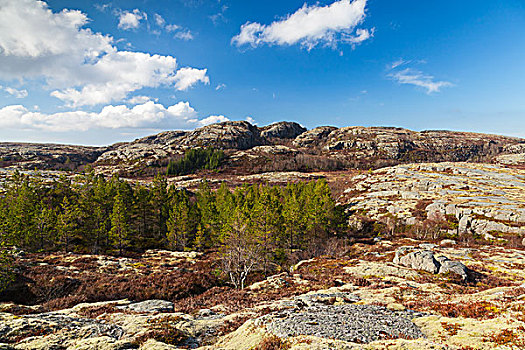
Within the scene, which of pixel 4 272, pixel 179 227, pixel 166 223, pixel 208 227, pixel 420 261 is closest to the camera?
pixel 4 272

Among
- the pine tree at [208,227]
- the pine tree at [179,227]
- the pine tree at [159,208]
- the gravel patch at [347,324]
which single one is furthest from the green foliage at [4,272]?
the pine tree at [159,208]

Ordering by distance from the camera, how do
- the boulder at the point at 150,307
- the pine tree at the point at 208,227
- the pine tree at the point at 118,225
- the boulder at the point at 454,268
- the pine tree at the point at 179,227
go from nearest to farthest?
the boulder at the point at 150,307 → the boulder at the point at 454,268 → the pine tree at the point at 118,225 → the pine tree at the point at 208,227 → the pine tree at the point at 179,227

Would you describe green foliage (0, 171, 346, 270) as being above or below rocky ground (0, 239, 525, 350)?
below

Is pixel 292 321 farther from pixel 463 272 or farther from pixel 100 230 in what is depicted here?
pixel 100 230

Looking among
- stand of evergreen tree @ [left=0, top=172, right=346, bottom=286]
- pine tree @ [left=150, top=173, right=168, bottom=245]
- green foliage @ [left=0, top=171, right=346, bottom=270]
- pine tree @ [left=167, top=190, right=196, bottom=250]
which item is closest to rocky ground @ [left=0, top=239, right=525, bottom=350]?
green foliage @ [left=0, top=171, right=346, bottom=270]

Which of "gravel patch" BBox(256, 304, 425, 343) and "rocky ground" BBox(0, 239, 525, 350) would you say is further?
"gravel patch" BBox(256, 304, 425, 343)

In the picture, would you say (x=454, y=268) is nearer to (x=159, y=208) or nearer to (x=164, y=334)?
(x=164, y=334)

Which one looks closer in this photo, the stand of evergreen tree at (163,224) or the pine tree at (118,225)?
the stand of evergreen tree at (163,224)

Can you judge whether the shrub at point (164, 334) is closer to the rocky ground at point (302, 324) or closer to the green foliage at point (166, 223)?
the rocky ground at point (302, 324)

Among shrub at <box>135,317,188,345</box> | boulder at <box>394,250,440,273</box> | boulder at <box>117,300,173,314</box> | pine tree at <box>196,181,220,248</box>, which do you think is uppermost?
shrub at <box>135,317,188,345</box>

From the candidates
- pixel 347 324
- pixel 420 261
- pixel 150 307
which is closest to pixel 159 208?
pixel 150 307

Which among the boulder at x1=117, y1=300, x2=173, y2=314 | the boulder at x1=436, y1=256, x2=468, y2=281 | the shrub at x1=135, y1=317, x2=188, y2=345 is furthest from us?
the boulder at x1=436, y1=256, x2=468, y2=281

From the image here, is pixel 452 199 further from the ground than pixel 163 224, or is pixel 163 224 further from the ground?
pixel 452 199

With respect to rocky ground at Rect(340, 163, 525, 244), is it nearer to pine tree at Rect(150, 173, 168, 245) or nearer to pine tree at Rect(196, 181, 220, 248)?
pine tree at Rect(196, 181, 220, 248)
